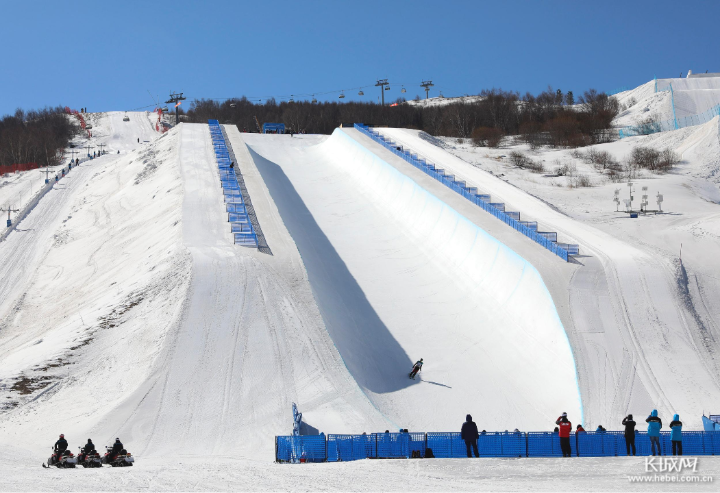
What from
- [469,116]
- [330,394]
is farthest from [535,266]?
[469,116]

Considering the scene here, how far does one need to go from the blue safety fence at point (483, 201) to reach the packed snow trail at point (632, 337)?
992mm

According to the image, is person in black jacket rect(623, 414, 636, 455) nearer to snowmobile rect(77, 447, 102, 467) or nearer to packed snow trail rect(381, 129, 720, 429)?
packed snow trail rect(381, 129, 720, 429)

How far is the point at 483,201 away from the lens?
31453 millimetres

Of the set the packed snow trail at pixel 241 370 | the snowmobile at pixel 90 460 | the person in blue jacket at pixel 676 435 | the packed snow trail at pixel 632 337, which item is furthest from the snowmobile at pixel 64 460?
the packed snow trail at pixel 632 337

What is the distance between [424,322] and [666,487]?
46.4 ft

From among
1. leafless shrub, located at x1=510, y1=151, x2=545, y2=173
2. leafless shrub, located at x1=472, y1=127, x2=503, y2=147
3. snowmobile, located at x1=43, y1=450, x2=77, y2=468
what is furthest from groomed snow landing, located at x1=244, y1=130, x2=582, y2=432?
leafless shrub, located at x1=472, y1=127, x2=503, y2=147

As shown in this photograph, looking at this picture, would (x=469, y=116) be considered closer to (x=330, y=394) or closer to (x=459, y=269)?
(x=459, y=269)

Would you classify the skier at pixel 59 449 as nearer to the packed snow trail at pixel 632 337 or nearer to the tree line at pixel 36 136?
the packed snow trail at pixel 632 337

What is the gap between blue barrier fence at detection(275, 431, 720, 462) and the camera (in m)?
12.7

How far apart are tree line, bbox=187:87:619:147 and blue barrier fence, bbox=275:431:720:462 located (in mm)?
45953

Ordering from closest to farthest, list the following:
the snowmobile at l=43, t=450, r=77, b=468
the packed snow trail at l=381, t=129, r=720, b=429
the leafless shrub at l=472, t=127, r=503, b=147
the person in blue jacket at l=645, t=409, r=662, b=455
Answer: the person in blue jacket at l=645, t=409, r=662, b=455
the snowmobile at l=43, t=450, r=77, b=468
the packed snow trail at l=381, t=129, r=720, b=429
the leafless shrub at l=472, t=127, r=503, b=147

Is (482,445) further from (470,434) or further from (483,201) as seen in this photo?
(483,201)

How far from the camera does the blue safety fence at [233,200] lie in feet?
86.5

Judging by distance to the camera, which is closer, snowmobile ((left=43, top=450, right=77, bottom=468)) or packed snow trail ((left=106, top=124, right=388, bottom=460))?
snowmobile ((left=43, top=450, right=77, bottom=468))
